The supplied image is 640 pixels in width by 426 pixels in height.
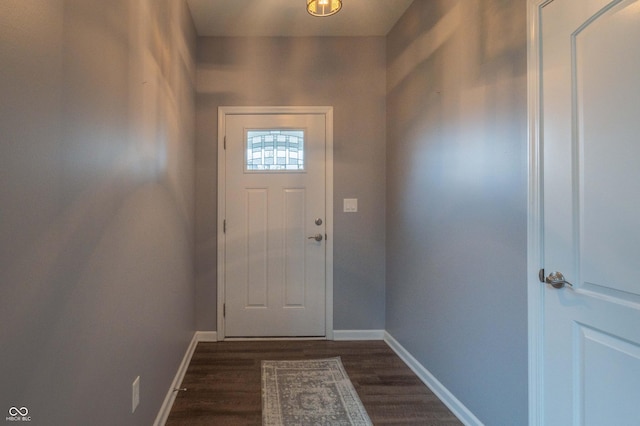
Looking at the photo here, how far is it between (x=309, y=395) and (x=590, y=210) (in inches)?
71.7

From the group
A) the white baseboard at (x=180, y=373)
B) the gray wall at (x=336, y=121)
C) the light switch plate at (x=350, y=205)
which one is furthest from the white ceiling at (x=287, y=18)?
the white baseboard at (x=180, y=373)

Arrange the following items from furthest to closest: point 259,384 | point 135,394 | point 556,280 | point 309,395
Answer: point 259,384 → point 309,395 → point 135,394 → point 556,280

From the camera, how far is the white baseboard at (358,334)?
2.93m

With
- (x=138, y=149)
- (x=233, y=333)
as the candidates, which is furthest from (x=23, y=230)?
(x=233, y=333)

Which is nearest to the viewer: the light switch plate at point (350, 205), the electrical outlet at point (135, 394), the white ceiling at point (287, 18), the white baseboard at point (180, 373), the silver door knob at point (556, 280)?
the silver door knob at point (556, 280)

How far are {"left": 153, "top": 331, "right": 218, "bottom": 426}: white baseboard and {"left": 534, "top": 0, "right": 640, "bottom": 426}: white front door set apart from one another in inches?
73.4

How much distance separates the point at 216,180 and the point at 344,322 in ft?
5.83

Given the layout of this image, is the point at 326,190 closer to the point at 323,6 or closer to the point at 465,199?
the point at 465,199

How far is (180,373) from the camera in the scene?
2.18m

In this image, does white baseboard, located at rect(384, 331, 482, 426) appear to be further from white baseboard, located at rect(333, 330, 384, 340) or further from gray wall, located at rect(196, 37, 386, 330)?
gray wall, located at rect(196, 37, 386, 330)

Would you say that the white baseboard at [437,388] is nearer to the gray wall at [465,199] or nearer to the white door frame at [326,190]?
the gray wall at [465,199]

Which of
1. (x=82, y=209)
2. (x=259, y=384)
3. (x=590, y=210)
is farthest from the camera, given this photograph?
(x=259, y=384)

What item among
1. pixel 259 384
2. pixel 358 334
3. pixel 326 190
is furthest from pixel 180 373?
pixel 326 190

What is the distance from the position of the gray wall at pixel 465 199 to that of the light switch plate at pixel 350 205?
0.44 meters
